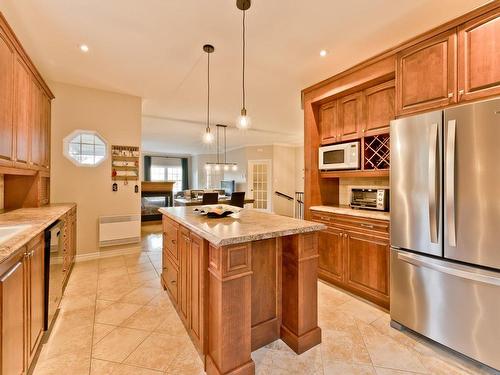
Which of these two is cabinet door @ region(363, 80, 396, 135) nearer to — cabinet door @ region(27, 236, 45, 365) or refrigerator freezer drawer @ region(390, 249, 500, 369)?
refrigerator freezer drawer @ region(390, 249, 500, 369)

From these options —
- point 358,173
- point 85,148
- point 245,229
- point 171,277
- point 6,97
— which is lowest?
point 171,277

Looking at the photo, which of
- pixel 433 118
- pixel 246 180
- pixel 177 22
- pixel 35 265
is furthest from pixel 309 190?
pixel 246 180

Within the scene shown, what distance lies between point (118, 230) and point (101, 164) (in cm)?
112

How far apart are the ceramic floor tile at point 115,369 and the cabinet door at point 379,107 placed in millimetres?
3016

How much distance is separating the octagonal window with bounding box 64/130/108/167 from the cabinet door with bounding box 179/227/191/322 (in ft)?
9.08

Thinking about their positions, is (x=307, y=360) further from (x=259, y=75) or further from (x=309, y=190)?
(x=259, y=75)

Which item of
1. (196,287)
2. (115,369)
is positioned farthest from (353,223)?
(115,369)

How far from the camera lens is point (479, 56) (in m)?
1.77

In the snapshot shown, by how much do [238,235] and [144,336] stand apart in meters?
1.35

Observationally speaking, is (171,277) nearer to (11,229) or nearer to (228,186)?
(11,229)

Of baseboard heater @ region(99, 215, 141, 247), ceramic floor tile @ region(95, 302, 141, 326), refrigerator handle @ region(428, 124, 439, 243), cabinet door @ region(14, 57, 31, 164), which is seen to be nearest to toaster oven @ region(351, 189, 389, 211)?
refrigerator handle @ region(428, 124, 439, 243)

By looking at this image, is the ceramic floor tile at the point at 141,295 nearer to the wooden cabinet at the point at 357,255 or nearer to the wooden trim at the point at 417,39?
the wooden cabinet at the point at 357,255

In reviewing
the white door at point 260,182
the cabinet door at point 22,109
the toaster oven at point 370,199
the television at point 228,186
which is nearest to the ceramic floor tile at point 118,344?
the cabinet door at point 22,109

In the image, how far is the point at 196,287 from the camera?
5.66ft
